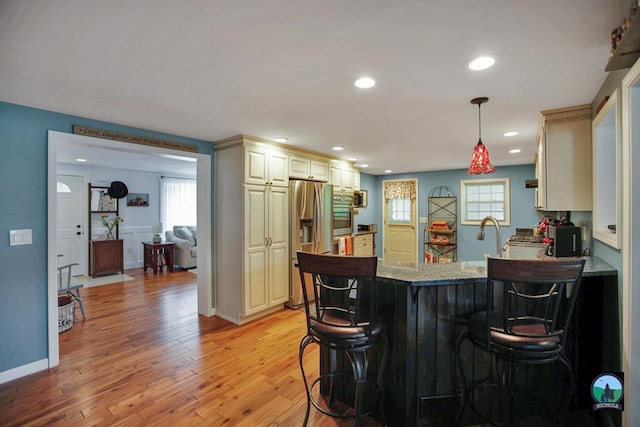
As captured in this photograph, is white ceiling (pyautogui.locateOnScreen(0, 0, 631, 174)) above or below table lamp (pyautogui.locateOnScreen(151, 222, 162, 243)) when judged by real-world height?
above

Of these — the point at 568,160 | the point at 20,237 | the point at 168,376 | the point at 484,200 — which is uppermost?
the point at 568,160

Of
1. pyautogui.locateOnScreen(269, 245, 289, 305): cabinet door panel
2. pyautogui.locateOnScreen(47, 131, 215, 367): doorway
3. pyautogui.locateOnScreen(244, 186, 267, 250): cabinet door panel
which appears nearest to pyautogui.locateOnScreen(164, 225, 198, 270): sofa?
pyautogui.locateOnScreen(47, 131, 215, 367): doorway

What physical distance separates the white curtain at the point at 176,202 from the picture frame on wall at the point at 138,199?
33cm

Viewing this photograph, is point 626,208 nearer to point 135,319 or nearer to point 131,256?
point 135,319

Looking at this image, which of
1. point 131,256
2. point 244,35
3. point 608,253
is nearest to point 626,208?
point 608,253

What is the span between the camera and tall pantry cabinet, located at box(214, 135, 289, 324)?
3.52 m

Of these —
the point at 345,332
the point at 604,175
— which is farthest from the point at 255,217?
the point at 604,175

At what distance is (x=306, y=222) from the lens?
425cm

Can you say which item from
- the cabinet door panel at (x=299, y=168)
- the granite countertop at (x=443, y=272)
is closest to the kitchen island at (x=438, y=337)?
the granite countertop at (x=443, y=272)

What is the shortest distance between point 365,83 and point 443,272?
4.41 ft

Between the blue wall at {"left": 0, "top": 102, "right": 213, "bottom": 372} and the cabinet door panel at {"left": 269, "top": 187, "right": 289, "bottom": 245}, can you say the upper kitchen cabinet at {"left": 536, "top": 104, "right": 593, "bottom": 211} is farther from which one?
the blue wall at {"left": 0, "top": 102, "right": 213, "bottom": 372}

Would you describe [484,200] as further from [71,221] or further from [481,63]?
[71,221]

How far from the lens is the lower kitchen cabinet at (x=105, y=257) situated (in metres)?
5.75

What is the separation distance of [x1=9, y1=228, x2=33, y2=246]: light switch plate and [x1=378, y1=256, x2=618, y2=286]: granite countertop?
9.44 ft
